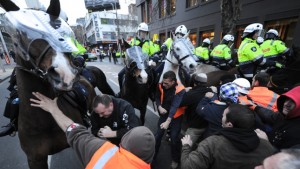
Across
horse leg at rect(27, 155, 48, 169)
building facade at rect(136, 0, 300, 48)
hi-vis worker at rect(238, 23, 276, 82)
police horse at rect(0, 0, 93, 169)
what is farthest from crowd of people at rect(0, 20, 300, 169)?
building facade at rect(136, 0, 300, 48)

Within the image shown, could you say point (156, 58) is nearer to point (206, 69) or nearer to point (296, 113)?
point (206, 69)

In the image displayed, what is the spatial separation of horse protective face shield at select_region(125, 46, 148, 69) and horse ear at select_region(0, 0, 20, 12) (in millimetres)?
2231

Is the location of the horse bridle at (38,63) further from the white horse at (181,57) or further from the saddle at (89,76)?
the saddle at (89,76)

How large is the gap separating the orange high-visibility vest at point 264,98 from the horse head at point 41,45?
2.87 meters

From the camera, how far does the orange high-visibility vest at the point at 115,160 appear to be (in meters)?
1.20

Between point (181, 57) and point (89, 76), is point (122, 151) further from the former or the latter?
point (89, 76)

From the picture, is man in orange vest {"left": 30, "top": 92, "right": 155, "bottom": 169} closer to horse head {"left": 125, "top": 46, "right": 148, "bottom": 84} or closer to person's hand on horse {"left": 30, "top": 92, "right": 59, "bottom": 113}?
person's hand on horse {"left": 30, "top": 92, "right": 59, "bottom": 113}

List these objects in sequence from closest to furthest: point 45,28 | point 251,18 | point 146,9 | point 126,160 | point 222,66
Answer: point 126,160 < point 45,28 < point 222,66 < point 251,18 < point 146,9

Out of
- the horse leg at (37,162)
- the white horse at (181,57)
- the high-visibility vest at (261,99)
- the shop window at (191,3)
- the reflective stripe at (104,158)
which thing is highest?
the shop window at (191,3)

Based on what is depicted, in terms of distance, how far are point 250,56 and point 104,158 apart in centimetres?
496

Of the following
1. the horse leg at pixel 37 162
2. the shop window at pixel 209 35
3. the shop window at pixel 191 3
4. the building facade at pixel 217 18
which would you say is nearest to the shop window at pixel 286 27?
the building facade at pixel 217 18

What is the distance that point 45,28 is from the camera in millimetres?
1583

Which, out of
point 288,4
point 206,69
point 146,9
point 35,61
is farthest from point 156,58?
point 146,9

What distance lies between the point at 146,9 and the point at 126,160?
1080 inches
